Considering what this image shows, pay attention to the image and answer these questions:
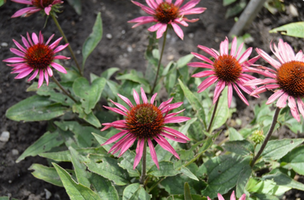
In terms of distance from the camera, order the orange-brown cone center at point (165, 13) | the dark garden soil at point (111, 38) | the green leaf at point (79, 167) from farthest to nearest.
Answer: the dark garden soil at point (111, 38), the orange-brown cone center at point (165, 13), the green leaf at point (79, 167)

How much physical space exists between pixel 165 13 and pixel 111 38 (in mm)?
1440

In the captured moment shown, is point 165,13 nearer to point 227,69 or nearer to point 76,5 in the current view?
point 227,69

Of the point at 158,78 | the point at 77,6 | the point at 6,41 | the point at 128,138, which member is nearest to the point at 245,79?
the point at 128,138

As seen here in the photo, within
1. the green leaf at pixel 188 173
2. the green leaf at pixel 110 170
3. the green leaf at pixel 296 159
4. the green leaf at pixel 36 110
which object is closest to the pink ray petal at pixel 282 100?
the green leaf at pixel 188 173

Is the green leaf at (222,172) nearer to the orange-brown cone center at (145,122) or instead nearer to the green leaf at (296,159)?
the green leaf at (296,159)

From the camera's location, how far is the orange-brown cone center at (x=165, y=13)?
2254 mm

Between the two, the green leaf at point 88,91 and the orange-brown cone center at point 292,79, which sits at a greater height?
the green leaf at point 88,91

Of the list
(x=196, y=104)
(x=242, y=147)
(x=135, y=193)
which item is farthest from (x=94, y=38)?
(x=242, y=147)

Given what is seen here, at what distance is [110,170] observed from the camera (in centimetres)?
212

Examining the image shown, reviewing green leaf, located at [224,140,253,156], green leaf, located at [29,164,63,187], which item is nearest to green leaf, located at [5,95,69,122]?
green leaf, located at [29,164,63,187]

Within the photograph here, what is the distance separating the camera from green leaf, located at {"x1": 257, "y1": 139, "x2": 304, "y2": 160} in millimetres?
2117

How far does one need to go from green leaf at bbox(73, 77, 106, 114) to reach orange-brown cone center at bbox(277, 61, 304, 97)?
1486 millimetres

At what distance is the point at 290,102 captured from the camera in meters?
1.65

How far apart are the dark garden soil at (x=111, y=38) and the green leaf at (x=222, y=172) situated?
2.75 ft
